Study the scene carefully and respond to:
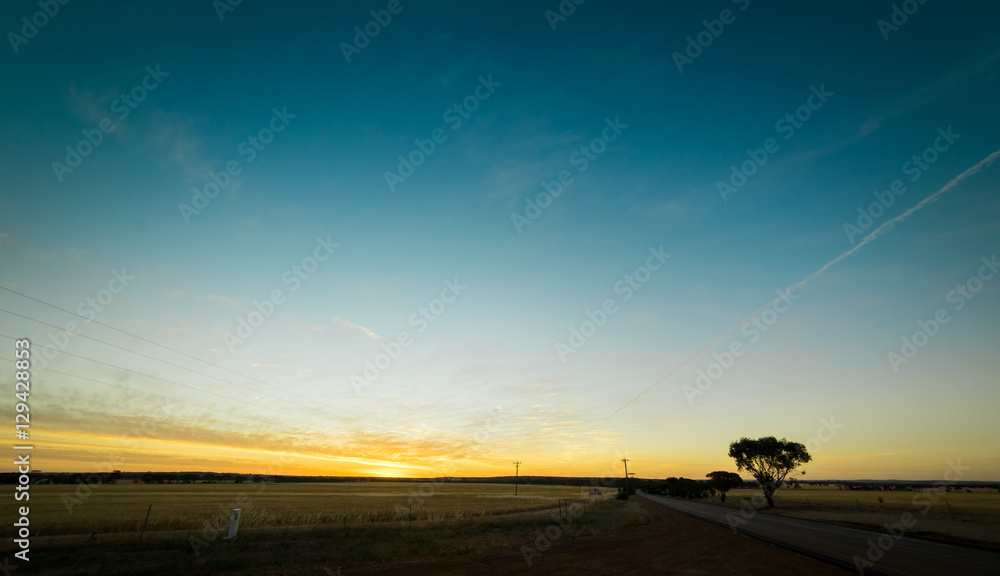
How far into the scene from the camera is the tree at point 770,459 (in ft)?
173

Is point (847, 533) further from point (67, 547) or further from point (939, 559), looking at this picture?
point (67, 547)

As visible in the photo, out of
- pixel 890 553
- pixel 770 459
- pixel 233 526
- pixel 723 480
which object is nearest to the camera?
pixel 890 553

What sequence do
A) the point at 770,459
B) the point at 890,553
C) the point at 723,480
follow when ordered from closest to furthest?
the point at 890,553, the point at 770,459, the point at 723,480

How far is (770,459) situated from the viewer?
2121 inches

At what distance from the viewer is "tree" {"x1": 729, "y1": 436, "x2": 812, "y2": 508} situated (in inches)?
2071

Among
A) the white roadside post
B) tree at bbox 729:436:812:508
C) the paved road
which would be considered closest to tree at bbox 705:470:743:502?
tree at bbox 729:436:812:508

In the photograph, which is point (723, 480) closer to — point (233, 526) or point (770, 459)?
point (770, 459)
